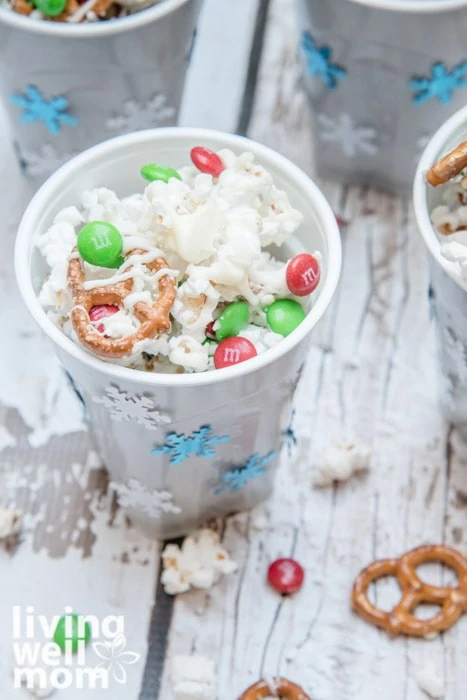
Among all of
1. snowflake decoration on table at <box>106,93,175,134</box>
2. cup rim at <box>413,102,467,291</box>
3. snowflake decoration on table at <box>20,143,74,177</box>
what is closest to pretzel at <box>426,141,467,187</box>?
cup rim at <box>413,102,467,291</box>

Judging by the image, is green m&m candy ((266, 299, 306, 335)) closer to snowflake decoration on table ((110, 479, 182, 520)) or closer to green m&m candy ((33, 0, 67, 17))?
snowflake decoration on table ((110, 479, 182, 520))

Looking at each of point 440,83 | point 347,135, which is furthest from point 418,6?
point 347,135

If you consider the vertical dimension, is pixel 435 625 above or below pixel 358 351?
Answer: below

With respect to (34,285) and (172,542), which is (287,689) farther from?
(34,285)

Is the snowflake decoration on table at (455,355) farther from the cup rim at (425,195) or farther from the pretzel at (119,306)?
the pretzel at (119,306)

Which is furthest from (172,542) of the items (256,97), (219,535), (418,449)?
(256,97)

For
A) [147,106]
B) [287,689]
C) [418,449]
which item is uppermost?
[147,106]
